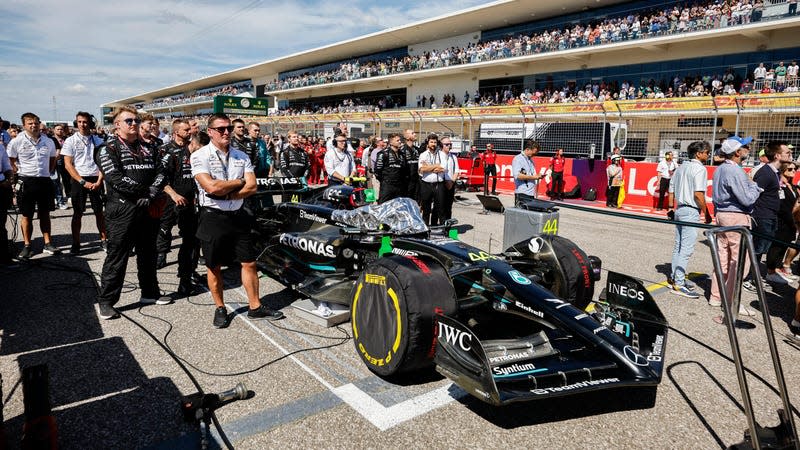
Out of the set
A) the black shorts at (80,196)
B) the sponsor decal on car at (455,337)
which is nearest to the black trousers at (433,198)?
the black shorts at (80,196)

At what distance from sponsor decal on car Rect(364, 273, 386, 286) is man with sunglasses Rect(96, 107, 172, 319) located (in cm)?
252

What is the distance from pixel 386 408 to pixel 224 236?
2153 mm

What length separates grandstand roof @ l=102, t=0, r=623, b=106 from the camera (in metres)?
29.6

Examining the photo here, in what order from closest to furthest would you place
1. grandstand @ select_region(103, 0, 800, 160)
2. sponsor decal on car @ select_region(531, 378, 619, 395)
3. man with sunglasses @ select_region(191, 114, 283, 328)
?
sponsor decal on car @ select_region(531, 378, 619, 395)
man with sunglasses @ select_region(191, 114, 283, 328)
grandstand @ select_region(103, 0, 800, 160)

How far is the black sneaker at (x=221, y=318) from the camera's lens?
13.9ft

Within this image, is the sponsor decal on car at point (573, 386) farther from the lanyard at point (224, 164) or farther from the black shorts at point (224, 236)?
the lanyard at point (224, 164)

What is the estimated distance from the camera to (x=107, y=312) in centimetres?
438

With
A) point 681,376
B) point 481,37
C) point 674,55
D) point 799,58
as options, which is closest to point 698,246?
point 681,376

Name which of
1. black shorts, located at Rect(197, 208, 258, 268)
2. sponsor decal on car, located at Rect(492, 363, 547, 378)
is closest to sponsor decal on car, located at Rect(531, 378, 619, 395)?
sponsor decal on car, located at Rect(492, 363, 547, 378)

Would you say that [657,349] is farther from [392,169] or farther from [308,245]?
[392,169]

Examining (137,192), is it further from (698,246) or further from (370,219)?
(698,246)

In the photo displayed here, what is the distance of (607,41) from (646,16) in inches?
96.0

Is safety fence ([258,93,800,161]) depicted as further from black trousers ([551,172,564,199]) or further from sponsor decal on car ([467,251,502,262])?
sponsor decal on car ([467,251,502,262])

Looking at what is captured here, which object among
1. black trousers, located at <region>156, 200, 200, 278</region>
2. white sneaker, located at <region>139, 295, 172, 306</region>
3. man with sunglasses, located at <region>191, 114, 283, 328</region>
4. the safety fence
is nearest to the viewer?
man with sunglasses, located at <region>191, 114, 283, 328</region>
